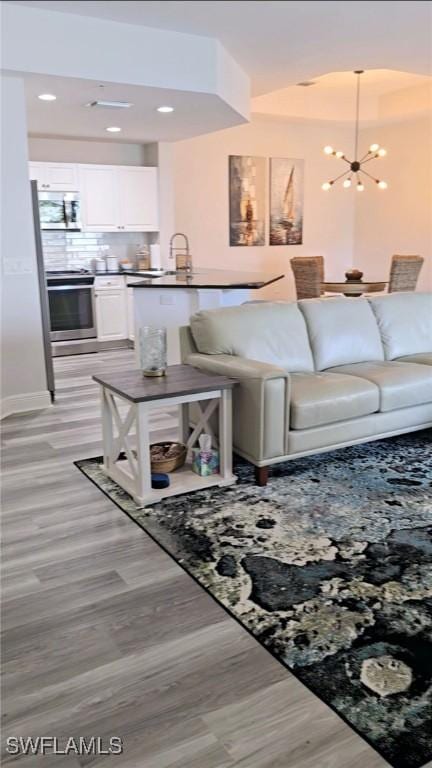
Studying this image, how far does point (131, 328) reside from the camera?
7.62 m

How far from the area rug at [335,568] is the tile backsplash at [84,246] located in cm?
462

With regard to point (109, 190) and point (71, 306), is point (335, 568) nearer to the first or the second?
point (71, 306)

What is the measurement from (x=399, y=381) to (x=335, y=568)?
163cm

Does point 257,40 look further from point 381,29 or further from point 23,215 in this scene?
point 23,215

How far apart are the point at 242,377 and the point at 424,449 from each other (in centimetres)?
148

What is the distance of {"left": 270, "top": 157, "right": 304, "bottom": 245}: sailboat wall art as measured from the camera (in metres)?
8.99

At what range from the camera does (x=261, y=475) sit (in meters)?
3.35

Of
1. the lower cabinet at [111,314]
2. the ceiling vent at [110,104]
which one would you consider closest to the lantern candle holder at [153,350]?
the ceiling vent at [110,104]

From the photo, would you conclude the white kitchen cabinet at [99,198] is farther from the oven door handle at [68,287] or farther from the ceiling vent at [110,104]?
the ceiling vent at [110,104]

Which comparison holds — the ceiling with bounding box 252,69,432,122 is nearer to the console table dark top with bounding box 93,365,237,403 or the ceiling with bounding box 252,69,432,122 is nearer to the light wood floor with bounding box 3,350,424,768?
the console table dark top with bounding box 93,365,237,403

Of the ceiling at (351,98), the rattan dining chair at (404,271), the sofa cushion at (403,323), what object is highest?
the ceiling at (351,98)

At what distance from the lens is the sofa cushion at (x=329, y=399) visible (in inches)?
132

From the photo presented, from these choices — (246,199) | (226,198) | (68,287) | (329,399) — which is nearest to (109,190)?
(68,287)

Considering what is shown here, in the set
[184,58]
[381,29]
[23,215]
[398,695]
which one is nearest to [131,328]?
[23,215]
